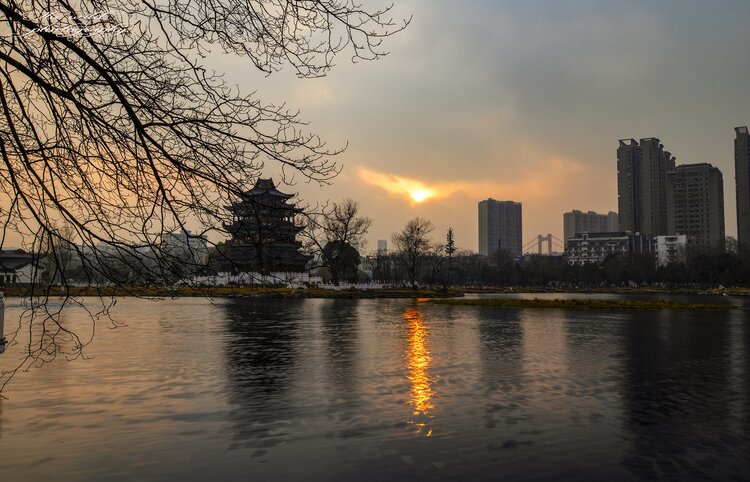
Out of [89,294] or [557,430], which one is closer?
[557,430]

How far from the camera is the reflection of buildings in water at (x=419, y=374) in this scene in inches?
408

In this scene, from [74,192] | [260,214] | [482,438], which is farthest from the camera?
[482,438]

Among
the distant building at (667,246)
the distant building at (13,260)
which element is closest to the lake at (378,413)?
the distant building at (13,260)

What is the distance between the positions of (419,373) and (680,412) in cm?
566

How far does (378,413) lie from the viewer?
9977 millimetres

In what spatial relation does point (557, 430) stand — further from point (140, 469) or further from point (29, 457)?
point (29, 457)

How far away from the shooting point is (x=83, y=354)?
16.7m

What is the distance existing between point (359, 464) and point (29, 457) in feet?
13.3

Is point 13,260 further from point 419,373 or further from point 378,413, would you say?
point 419,373

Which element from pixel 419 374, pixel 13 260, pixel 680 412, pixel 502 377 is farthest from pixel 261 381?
pixel 680 412

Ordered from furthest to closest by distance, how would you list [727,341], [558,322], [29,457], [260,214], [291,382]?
[558,322], [727,341], [291,382], [29,457], [260,214]

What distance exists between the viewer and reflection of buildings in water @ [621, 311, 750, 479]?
7.49 metres

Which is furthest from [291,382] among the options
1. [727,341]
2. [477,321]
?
[477,321]

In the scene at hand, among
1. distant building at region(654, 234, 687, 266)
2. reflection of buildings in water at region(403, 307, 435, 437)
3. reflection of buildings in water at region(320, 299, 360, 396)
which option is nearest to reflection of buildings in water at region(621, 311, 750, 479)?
reflection of buildings in water at region(403, 307, 435, 437)
